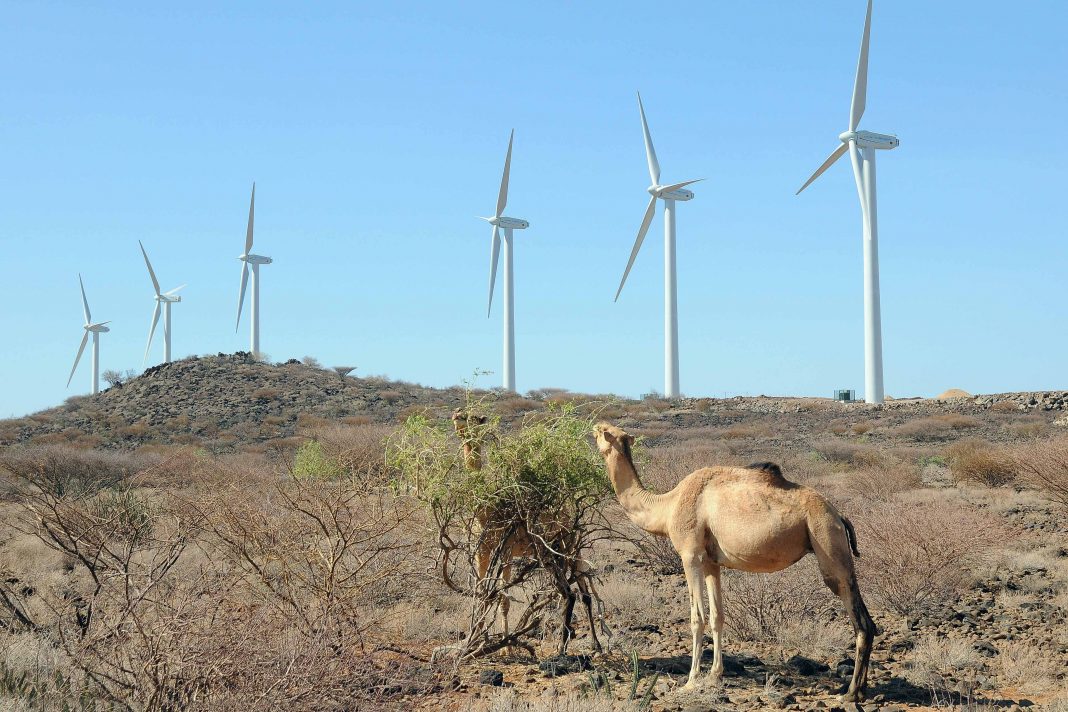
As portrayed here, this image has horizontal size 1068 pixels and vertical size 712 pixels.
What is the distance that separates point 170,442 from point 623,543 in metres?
36.2

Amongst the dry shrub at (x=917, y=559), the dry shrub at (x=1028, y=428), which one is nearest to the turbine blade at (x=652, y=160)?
the dry shrub at (x=1028, y=428)

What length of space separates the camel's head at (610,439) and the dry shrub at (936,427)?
3319cm

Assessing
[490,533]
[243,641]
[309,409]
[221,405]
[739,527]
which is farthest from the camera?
[221,405]

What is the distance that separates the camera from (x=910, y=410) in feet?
172

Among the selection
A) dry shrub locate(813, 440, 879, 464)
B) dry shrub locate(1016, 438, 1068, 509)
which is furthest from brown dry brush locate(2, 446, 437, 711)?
dry shrub locate(813, 440, 879, 464)

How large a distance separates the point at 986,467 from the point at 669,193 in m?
35.2

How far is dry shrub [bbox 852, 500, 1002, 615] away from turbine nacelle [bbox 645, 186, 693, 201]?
44401 millimetres

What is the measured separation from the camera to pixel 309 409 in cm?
5731

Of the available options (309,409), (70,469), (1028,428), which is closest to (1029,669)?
(70,469)

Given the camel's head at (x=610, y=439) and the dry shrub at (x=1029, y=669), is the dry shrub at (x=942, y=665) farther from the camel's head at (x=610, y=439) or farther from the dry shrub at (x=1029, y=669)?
the camel's head at (x=610, y=439)

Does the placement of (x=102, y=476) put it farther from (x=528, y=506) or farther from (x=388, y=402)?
(x=388, y=402)

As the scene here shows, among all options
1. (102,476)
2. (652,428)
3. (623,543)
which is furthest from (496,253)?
(623,543)

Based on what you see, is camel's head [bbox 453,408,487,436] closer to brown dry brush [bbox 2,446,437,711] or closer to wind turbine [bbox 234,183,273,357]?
brown dry brush [bbox 2,446,437,711]

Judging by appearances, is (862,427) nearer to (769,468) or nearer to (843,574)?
(769,468)
